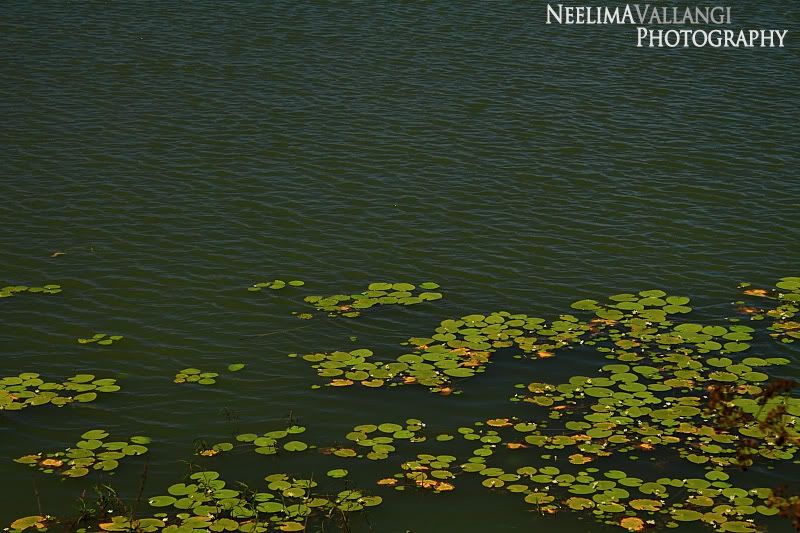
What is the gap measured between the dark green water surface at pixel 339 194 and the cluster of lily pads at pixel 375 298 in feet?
0.86

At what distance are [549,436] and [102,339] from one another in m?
6.81

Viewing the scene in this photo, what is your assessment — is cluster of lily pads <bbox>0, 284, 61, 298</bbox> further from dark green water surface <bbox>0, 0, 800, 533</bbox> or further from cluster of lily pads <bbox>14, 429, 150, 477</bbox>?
cluster of lily pads <bbox>14, 429, 150, 477</bbox>

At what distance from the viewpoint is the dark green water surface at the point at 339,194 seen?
14750 millimetres

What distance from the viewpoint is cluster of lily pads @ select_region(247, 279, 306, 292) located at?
59.3 feet

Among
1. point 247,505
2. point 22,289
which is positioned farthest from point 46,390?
point 247,505

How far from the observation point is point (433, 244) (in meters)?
19.8

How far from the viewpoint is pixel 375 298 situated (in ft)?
57.9

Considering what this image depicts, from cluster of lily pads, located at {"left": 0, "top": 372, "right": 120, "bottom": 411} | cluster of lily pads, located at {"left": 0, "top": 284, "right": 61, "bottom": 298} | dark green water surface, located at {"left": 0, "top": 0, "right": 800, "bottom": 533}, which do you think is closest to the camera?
cluster of lily pads, located at {"left": 0, "top": 372, "right": 120, "bottom": 411}

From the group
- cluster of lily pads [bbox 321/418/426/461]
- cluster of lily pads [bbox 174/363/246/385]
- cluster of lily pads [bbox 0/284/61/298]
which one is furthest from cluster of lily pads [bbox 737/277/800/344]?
cluster of lily pads [bbox 0/284/61/298]

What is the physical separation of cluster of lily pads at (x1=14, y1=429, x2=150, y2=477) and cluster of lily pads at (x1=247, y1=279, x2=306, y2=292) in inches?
186

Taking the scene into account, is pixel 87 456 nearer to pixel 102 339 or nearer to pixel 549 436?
pixel 102 339

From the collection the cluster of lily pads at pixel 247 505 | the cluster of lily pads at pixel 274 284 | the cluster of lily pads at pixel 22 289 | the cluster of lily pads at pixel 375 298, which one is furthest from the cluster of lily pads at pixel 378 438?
the cluster of lily pads at pixel 22 289

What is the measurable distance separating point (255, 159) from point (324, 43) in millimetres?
A: 8215

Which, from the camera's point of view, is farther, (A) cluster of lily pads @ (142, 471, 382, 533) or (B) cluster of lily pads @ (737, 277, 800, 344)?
(B) cluster of lily pads @ (737, 277, 800, 344)
